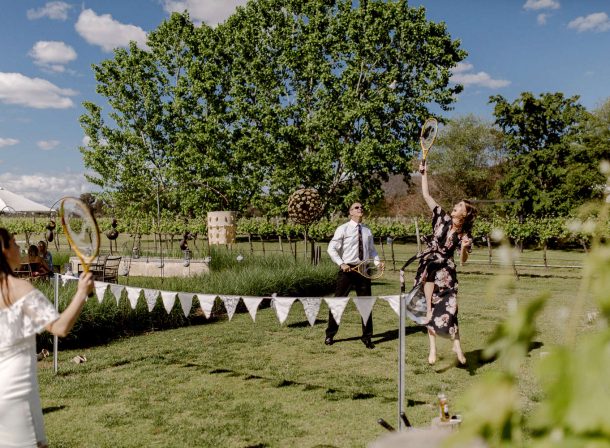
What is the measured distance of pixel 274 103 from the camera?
113 ft

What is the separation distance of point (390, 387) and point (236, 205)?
30388mm

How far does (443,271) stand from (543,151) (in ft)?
138

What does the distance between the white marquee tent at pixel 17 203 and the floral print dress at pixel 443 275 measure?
2711cm

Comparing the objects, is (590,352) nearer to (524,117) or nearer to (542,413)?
(542,413)

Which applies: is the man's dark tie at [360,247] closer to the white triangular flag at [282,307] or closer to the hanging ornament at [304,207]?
the white triangular flag at [282,307]

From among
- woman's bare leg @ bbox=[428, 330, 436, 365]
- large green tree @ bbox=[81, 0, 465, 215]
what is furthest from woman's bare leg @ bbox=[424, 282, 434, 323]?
large green tree @ bbox=[81, 0, 465, 215]

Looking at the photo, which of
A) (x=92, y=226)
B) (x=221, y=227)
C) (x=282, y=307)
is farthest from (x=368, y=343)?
(x=92, y=226)

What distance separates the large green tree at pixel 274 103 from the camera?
32.5 metres

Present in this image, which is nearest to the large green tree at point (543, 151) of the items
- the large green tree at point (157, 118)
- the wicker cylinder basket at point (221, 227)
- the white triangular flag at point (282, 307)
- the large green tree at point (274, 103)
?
the large green tree at point (274, 103)

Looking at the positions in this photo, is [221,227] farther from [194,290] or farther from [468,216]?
[468,216]

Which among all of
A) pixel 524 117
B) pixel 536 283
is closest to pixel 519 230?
pixel 536 283

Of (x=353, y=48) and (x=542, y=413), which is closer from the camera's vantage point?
(x=542, y=413)

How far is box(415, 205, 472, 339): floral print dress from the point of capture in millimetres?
7320

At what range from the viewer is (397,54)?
109ft
